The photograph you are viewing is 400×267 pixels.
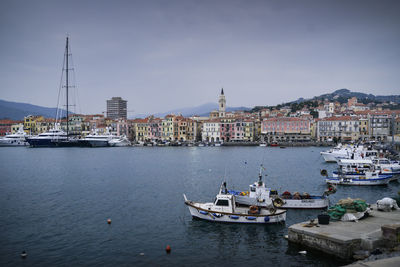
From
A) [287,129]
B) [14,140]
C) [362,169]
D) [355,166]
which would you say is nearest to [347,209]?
[362,169]

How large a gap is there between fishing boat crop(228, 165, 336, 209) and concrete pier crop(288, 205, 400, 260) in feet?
18.2

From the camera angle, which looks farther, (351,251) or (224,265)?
(224,265)

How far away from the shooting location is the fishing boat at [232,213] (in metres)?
19.5

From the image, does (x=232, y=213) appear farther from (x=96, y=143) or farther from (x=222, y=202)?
(x=96, y=143)

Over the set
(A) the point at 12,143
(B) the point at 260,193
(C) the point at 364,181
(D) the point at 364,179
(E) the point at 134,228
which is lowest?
(A) the point at 12,143

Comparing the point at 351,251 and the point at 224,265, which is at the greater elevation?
the point at 351,251

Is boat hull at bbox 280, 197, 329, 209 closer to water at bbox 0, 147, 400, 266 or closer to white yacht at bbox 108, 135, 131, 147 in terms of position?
water at bbox 0, 147, 400, 266

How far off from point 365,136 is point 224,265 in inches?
4268

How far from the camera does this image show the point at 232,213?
19656 mm

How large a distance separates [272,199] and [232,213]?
Answer: 3599 millimetres

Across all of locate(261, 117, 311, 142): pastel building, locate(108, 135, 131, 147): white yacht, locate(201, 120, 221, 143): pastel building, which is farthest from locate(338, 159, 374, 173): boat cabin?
locate(201, 120, 221, 143): pastel building

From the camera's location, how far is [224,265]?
14688mm

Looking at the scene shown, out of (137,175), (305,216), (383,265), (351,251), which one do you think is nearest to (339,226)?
(351,251)

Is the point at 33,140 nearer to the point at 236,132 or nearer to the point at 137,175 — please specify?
the point at 236,132
